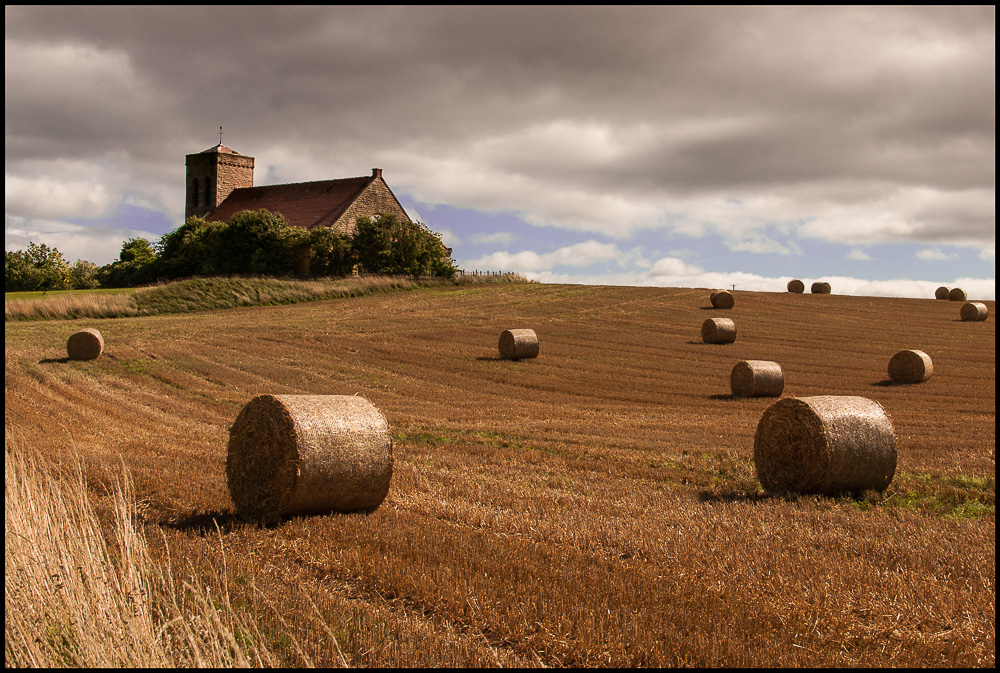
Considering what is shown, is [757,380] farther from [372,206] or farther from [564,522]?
[372,206]

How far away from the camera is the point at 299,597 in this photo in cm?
603

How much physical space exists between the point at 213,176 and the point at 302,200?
1582 centimetres

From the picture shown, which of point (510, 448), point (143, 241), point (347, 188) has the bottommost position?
point (510, 448)

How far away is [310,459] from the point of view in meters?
8.32

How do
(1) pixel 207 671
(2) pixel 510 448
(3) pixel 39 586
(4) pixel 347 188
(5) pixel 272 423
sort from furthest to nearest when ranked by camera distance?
1. (4) pixel 347 188
2. (2) pixel 510 448
3. (5) pixel 272 423
4. (3) pixel 39 586
5. (1) pixel 207 671

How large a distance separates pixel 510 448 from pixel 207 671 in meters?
8.92

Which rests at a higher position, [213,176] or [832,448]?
[213,176]

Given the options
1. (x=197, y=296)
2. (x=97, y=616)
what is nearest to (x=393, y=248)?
(x=197, y=296)

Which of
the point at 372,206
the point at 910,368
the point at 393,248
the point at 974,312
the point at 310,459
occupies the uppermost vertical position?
the point at 372,206

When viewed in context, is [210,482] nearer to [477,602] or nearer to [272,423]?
[272,423]

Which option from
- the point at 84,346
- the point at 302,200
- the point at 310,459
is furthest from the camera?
the point at 302,200

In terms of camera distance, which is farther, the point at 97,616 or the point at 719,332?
the point at 719,332

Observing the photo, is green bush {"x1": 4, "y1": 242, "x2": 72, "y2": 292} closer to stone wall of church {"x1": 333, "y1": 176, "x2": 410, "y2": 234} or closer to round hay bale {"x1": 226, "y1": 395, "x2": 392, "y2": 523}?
stone wall of church {"x1": 333, "y1": 176, "x2": 410, "y2": 234}

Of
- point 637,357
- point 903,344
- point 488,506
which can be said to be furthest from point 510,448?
point 903,344
